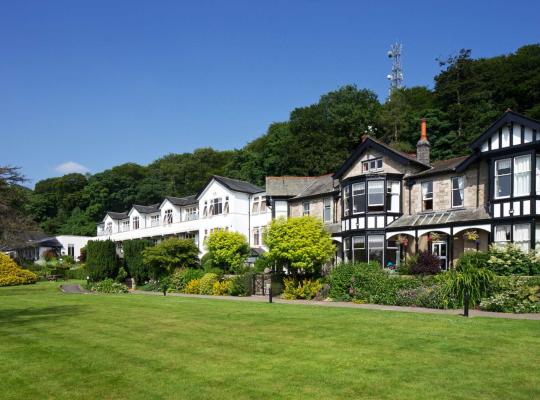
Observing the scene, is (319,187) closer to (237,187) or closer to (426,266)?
(237,187)

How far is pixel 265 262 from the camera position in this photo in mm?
33688

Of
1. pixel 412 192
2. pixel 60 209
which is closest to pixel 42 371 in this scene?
pixel 412 192

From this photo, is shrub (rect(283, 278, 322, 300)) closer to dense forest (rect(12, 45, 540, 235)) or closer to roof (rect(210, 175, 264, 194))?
roof (rect(210, 175, 264, 194))

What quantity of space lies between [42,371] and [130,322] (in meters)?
6.83

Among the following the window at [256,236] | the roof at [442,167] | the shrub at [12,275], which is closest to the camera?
the roof at [442,167]

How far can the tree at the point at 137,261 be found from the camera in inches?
1640

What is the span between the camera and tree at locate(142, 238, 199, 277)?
39.0 m

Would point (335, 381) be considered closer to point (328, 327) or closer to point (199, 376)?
point (199, 376)

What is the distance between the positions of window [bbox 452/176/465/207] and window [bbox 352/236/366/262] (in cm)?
634

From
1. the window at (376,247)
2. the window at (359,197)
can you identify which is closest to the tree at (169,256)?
the window at (359,197)

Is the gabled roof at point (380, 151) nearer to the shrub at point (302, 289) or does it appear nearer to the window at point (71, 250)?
the shrub at point (302, 289)

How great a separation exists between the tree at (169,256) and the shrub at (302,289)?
13906 millimetres

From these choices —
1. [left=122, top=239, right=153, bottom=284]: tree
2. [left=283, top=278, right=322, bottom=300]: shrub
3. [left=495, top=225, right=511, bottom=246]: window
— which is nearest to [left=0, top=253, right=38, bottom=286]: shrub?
[left=122, top=239, right=153, bottom=284]: tree

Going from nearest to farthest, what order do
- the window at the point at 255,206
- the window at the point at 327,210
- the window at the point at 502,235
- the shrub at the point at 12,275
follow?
the window at the point at 502,235 < the window at the point at 327,210 < the shrub at the point at 12,275 < the window at the point at 255,206
